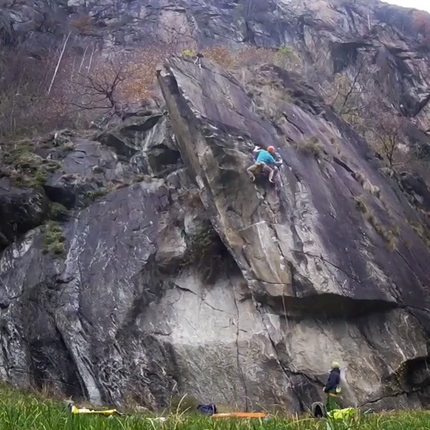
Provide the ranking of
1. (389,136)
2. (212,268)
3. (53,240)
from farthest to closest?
(389,136)
(53,240)
(212,268)

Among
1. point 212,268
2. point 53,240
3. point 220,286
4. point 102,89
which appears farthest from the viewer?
point 102,89

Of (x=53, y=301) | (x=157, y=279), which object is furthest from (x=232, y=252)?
(x=53, y=301)

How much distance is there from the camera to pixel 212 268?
15.6 metres

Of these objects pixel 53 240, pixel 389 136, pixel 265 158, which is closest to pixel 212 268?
pixel 265 158

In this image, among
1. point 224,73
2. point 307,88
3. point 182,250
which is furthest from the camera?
point 307,88

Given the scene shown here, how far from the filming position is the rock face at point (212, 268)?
542 inches

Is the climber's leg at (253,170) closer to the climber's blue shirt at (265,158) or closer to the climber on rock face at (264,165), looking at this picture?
the climber on rock face at (264,165)

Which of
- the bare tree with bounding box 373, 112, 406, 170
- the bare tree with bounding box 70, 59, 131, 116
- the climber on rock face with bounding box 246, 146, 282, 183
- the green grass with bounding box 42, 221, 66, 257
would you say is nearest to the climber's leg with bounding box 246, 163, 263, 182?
the climber on rock face with bounding box 246, 146, 282, 183

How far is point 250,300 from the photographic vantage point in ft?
48.4

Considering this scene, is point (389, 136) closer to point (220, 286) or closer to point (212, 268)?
point (212, 268)

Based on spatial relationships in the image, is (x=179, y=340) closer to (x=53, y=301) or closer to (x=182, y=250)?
(x=182, y=250)

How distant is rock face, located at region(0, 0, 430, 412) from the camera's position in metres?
13.8

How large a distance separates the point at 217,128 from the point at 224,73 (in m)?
4.73

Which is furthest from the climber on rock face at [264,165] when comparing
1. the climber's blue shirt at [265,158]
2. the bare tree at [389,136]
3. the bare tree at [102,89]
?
the bare tree at [389,136]
